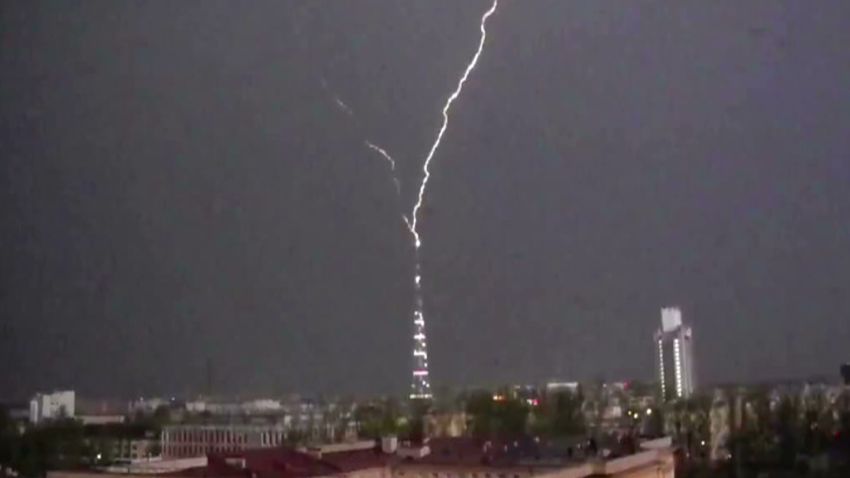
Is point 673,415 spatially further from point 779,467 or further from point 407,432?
point 407,432

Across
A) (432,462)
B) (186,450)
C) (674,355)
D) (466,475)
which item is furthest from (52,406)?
(674,355)

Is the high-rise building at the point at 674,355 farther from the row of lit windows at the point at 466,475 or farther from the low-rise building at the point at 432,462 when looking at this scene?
the row of lit windows at the point at 466,475

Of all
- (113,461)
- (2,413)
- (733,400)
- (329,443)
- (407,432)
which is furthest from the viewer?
(2,413)

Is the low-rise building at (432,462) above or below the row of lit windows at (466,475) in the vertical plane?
above

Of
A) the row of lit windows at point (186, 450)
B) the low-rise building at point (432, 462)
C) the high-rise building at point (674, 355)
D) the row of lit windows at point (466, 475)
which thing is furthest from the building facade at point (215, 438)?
the high-rise building at point (674, 355)

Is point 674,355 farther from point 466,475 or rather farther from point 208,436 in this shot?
point 208,436

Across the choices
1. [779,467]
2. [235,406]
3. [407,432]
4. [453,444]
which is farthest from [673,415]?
[235,406]
